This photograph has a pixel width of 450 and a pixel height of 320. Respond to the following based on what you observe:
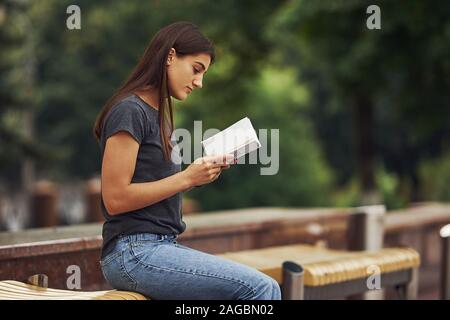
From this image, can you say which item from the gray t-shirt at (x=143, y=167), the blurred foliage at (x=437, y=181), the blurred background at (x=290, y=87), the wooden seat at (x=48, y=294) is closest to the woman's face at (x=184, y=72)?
the gray t-shirt at (x=143, y=167)

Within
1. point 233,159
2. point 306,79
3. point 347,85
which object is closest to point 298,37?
point 347,85

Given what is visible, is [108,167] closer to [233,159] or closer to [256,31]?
[233,159]

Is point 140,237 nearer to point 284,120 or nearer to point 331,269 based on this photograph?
point 331,269

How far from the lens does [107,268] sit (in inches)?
141

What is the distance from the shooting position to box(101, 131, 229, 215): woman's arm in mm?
3396

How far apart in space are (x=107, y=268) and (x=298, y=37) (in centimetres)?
1245

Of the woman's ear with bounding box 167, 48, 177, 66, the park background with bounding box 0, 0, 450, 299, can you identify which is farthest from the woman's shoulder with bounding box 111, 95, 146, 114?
the park background with bounding box 0, 0, 450, 299

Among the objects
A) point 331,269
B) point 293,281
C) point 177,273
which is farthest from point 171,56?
point 331,269

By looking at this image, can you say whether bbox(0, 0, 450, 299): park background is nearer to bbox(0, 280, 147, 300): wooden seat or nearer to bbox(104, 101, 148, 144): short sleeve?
bbox(0, 280, 147, 300): wooden seat

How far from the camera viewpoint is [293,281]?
501 cm

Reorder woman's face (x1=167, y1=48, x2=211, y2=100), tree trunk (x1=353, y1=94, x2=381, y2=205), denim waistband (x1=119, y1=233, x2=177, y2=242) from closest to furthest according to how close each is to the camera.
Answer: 1. denim waistband (x1=119, y1=233, x2=177, y2=242)
2. woman's face (x1=167, y1=48, x2=211, y2=100)
3. tree trunk (x1=353, y1=94, x2=381, y2=205)

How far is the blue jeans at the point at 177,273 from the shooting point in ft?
11.4

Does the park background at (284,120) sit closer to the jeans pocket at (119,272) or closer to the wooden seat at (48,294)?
the wooden seat at (48,294)

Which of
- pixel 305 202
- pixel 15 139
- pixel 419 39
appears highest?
pixel 419 39
